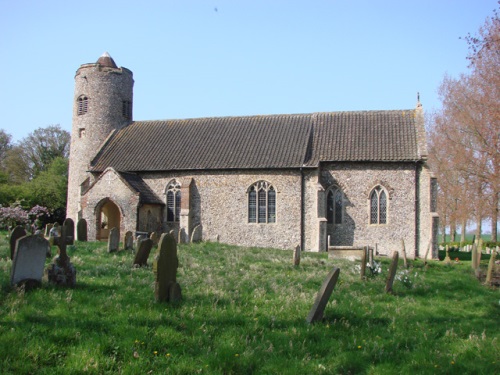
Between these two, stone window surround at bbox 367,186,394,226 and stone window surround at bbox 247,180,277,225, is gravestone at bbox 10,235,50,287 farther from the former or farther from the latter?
stone window surround at bbox 367,186,394,226

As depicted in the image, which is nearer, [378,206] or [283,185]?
[378,206]

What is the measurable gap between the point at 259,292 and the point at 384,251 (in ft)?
55.8

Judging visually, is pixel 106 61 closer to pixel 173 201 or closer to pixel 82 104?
pixel 82 104

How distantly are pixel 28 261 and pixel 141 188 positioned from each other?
18777mm

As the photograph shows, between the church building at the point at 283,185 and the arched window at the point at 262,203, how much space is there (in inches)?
2.1

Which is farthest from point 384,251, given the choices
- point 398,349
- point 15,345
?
point 15,345

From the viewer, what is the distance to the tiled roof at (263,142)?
26.5 m

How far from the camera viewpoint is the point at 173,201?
92.3ft

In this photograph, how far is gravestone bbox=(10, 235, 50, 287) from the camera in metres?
8.54

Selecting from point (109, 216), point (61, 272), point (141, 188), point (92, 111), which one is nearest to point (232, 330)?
point (61, 272)

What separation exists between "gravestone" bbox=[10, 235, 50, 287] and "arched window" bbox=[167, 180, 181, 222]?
19.1m

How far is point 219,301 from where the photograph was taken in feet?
29.0

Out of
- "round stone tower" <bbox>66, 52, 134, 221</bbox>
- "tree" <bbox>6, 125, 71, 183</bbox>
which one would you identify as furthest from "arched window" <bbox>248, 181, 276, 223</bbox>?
"tree" <bbox>6, 125, 71, 183</bbox>

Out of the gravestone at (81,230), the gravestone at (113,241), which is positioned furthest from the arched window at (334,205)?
the gravestone at (113,241)
